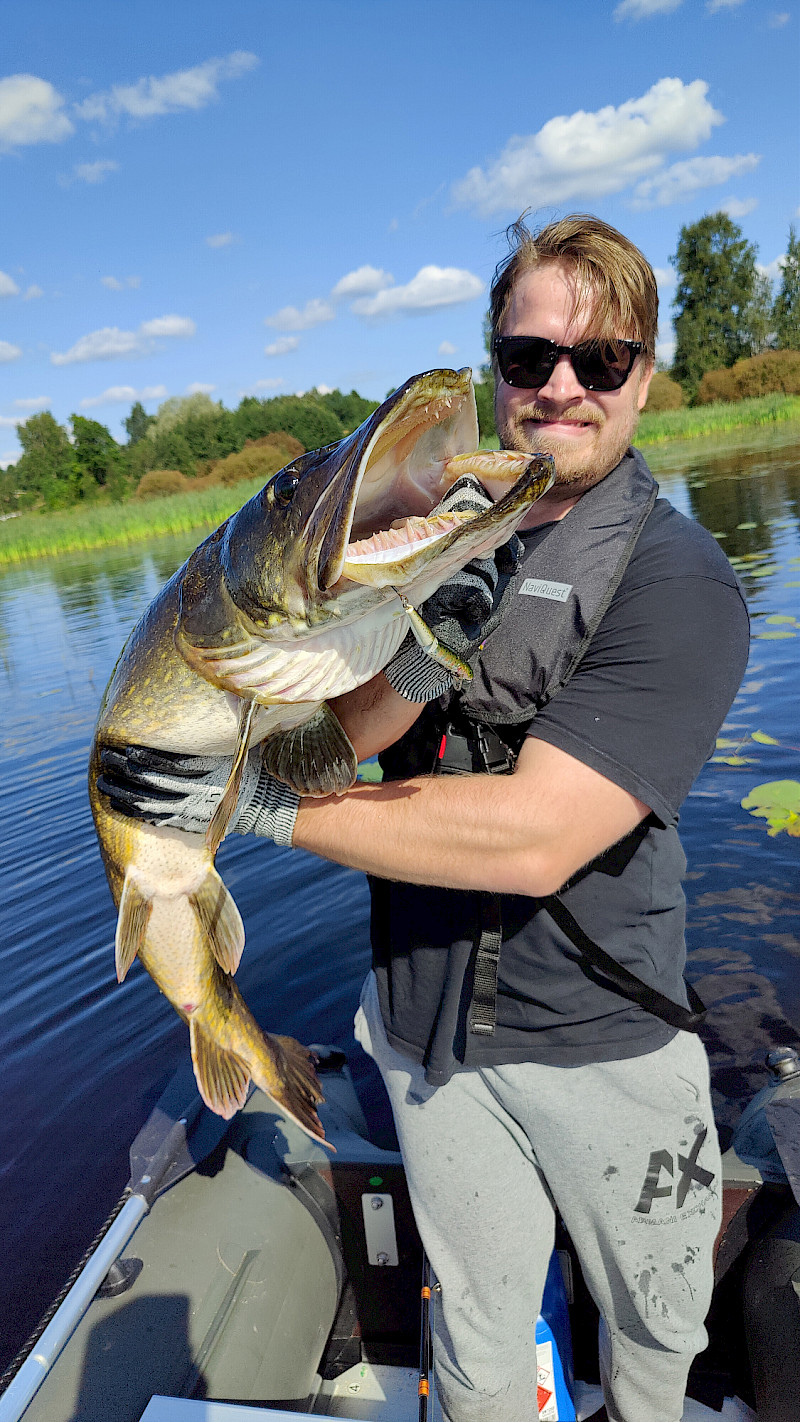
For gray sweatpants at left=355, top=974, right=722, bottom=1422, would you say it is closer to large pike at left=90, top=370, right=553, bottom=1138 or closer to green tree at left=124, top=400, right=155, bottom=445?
large pike at left=90, top=370, right=553, bottom=1138

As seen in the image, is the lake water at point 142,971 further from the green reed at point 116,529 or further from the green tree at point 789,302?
the green tree at point 789,302

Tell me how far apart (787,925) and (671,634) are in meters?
3.50

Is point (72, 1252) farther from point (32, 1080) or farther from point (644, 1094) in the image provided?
point (644, 1094)

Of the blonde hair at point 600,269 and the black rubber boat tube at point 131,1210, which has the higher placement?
the blonde hair at point 600,269

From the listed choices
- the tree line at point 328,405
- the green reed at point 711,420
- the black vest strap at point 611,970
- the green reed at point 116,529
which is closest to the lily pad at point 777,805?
→ the black vest strap at point 611,970

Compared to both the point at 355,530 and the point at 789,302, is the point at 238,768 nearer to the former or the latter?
the point at 355,530

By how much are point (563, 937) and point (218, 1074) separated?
3.26ft

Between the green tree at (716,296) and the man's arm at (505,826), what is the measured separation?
5426cm

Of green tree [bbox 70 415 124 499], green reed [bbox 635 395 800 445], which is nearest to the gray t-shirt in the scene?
green reed [bbox 635 395 800 445]

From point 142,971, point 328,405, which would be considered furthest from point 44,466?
point 142,971

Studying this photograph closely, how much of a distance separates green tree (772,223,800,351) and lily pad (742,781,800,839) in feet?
169

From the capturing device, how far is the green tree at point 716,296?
49438 mm

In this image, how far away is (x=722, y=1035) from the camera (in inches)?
153

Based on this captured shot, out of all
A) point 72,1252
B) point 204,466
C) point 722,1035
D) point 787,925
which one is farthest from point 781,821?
point 204,466
